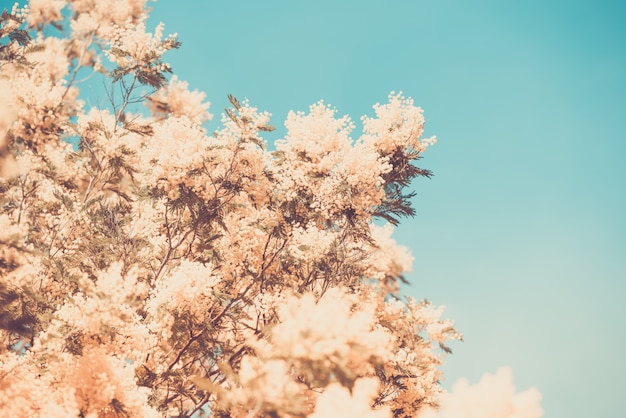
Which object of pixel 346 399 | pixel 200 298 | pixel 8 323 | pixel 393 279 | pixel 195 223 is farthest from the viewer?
pixel 393 279

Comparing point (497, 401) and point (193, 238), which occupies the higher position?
point (193, 238)

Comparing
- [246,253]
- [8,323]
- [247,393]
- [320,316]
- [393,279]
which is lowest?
[8,323]

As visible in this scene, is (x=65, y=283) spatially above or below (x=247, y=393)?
above

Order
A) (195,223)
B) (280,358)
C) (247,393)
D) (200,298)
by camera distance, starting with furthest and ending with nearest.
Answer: (195,223)
(200,298)
(247,393)
(280,358)

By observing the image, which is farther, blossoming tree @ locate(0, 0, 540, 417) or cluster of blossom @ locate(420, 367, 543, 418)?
blossoming tree @ locate(0, 0, 540, 417)

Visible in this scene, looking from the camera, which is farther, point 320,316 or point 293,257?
point 293,257

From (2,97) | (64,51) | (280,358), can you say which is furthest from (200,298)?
(64,51)

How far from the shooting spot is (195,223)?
9688 mm

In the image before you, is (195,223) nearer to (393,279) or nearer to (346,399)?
(346,399)

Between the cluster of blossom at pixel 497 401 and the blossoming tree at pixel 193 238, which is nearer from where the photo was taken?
the cluster of blossom at pixel 497 401

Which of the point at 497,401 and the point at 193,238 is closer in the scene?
the point at 497,401

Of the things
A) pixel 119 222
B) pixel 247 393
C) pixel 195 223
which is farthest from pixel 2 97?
pixel 247 393

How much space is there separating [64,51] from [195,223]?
15940 millimetres

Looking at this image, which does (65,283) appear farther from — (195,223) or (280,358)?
(280,358)
